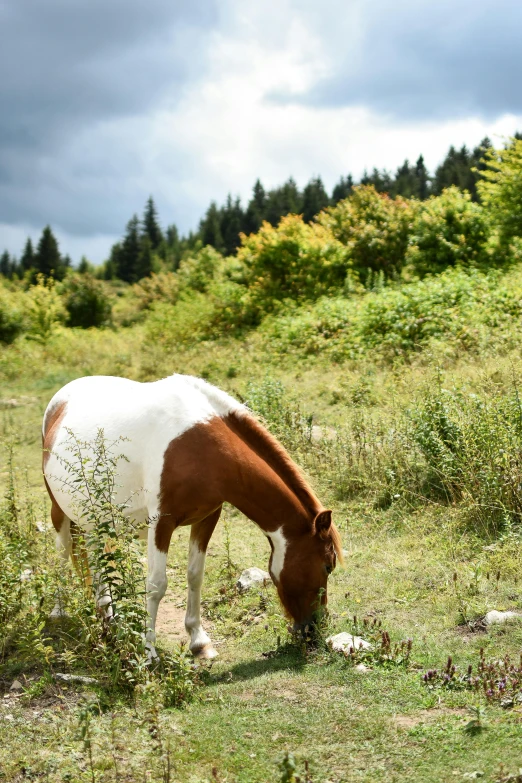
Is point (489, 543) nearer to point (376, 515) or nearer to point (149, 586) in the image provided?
point (376, 515)

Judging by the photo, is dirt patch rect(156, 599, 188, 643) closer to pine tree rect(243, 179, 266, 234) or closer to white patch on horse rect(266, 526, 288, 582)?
white patch on horse rect(266, 526, 288, 582)

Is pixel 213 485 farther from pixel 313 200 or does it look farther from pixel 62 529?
pixel 313 200

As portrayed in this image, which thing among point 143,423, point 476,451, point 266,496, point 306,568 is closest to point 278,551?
point 306,568

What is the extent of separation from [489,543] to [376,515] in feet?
4.07

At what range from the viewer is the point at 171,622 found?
543cm

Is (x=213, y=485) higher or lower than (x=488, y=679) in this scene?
higher

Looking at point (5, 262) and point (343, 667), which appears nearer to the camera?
point (343, 667)

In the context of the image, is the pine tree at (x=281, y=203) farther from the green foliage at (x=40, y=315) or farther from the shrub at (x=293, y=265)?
the shrub at (x=293, y=265)

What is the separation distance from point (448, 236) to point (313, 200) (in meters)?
47.4

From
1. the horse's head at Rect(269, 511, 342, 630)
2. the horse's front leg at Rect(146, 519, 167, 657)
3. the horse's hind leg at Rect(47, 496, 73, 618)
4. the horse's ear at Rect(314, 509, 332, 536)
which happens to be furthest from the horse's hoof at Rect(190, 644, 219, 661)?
the horse's hind leg at Rect(47, 496, 73, 618)

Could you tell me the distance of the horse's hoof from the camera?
468 cm

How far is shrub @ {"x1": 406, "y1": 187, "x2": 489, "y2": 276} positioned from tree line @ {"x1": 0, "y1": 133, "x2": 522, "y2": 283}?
3867 centimetres

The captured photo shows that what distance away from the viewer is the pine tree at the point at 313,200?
61969 millimetres

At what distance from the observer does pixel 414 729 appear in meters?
3.40
